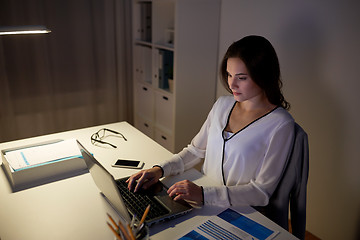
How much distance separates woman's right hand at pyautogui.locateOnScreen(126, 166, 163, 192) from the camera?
1402mm

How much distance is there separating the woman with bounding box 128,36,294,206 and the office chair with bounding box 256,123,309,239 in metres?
0.03

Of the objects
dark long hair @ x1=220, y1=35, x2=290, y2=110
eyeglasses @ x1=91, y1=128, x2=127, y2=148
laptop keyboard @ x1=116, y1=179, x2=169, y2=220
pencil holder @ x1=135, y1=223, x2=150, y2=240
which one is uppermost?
dark long hair @ x1=220, y1=35, x2=290, y2=110

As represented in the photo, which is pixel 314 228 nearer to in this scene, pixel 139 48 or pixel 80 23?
pixel 139 48

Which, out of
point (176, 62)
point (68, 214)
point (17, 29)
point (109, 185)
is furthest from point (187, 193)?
point (176, 62)

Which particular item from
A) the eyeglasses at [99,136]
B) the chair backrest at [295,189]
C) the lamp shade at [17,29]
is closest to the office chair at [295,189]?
the chair backrest at [295,189]

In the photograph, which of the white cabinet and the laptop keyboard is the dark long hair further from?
the white cabinet

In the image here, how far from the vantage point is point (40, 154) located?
64.8 inches

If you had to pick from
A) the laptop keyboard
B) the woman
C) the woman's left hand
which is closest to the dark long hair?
the woman

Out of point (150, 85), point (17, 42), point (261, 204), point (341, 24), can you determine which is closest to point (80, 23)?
point (17, 42)

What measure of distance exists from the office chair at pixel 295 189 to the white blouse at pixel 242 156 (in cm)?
3

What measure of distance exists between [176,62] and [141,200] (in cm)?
157

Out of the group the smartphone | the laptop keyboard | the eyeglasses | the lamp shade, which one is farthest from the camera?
the eyeglasses

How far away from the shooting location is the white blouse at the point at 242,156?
1350mm

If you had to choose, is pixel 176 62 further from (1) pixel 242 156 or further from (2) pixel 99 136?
(1) pixel 242 156
